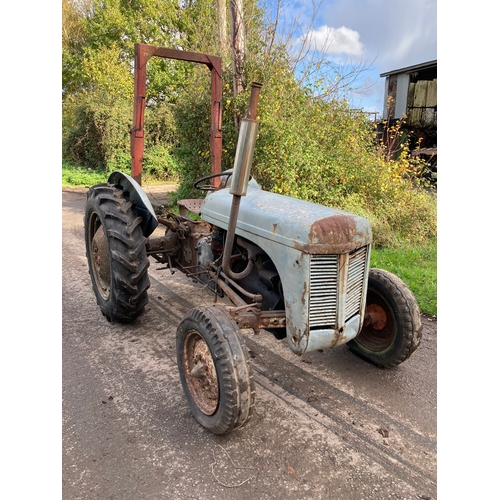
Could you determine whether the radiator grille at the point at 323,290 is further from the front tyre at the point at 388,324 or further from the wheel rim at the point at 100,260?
the wheel rim at the point at 100,260

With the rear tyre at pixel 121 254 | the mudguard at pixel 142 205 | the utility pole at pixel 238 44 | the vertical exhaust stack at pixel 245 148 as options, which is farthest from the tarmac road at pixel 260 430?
the utility pole at pixel 238 44

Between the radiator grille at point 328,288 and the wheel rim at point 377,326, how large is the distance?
58cm

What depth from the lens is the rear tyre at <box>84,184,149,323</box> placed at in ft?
10.3

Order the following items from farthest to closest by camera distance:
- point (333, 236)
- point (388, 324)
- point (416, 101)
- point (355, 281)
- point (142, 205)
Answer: point (416, 101) < point (142, 205) < point (388, 324) < point (355, 281) < point (333, 236)

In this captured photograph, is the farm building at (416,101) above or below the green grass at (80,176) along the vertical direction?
above

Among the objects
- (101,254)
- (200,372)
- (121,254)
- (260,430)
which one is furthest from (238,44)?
(260,430)

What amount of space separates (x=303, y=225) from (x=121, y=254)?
62.2 inches

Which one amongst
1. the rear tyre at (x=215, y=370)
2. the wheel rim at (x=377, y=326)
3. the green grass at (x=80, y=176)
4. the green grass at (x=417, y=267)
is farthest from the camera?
the green grass at (x=80, y=176)

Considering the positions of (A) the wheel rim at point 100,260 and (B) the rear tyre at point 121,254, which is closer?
(B) the rear tyre at point 121,254

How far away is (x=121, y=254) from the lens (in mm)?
3141

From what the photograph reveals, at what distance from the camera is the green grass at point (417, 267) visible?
414 cm

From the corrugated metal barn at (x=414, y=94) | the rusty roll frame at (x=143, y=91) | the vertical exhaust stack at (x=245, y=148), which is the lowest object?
the vertical exhaust stack at (x=245, y=148)

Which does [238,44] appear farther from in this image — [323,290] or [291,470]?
[291,470]

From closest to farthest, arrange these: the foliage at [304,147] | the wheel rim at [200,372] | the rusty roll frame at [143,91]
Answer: the wheel rim at [200,372] → the rusty roll frame at [143,91] → the foliage at [304,147]
